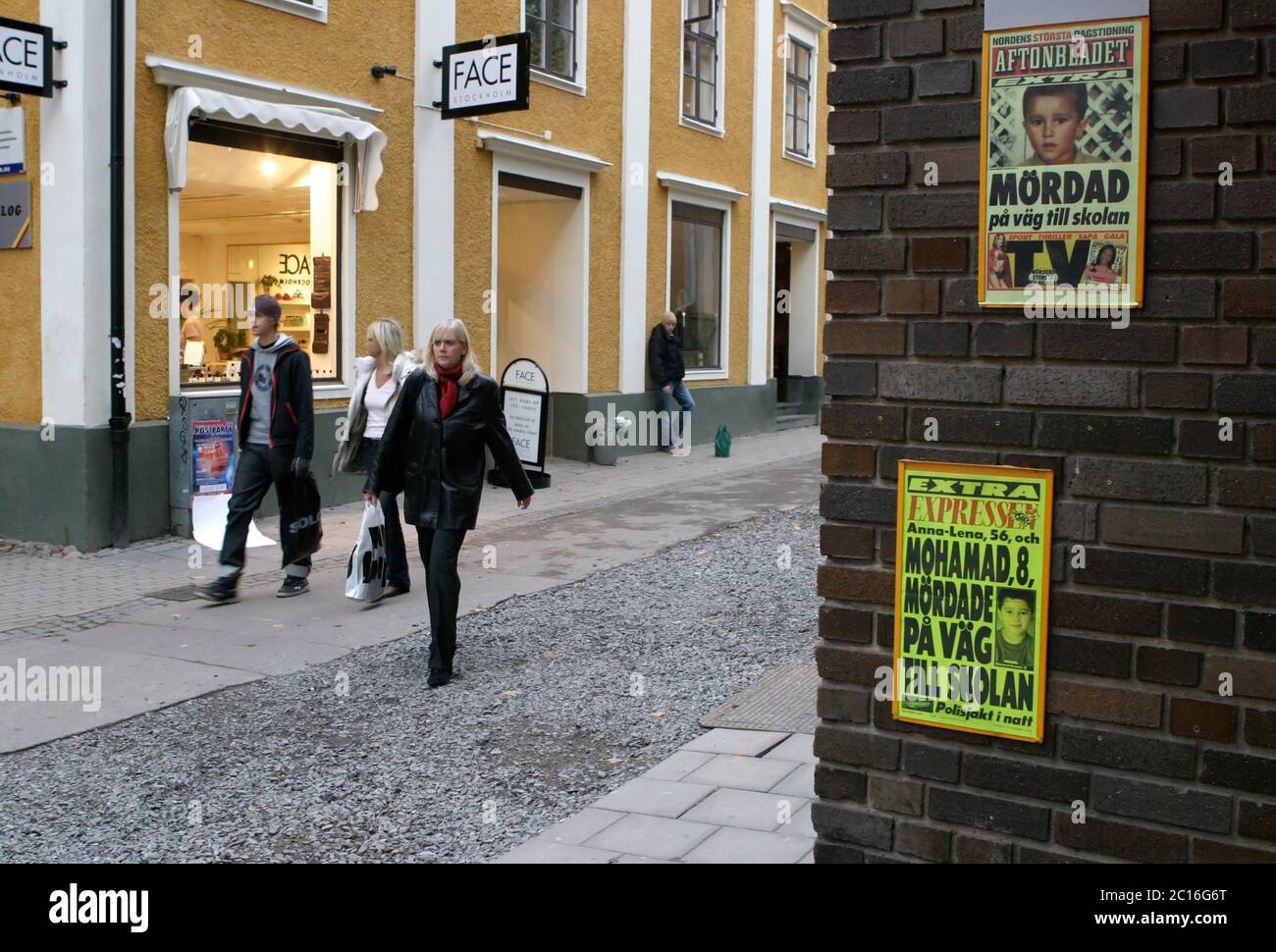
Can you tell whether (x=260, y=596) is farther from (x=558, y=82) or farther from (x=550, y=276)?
(x=558, y=82)

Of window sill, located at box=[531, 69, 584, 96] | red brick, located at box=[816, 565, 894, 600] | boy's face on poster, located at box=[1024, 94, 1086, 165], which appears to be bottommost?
red brick, located at box=[816, 565, 894, 600]

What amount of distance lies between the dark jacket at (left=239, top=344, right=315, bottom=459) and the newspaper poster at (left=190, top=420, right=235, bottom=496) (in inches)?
81.5

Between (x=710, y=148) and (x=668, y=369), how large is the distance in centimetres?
356

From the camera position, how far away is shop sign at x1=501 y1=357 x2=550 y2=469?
1160 cm

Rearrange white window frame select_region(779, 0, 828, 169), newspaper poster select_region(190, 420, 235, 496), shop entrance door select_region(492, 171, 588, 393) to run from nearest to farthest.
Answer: newspaper poster select_region(190, 420, 235, 496)
shop entrance door select_region(492, 171, 588, 393)
white window frame select_region(779, 0, 828, 169)

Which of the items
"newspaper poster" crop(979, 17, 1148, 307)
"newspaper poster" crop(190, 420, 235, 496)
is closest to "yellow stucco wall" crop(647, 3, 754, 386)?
"newspaper poster" crop(190, 420, 235, 496)

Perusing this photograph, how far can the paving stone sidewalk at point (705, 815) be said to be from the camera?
13.8 feet

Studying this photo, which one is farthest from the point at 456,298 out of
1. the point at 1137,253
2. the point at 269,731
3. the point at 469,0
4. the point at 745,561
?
the point at 1137,253

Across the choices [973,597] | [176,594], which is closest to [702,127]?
[176,594]

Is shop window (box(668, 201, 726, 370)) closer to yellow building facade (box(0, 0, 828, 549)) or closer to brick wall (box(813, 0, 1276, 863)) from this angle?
yellow building facade (box(0, 0, 828, 549))

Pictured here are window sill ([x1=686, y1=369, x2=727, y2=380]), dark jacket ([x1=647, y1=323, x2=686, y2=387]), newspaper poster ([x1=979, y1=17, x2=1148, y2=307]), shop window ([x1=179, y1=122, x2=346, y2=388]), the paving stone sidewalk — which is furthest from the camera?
window sill ([x1=686, y1=369, x2=727, y2=380])

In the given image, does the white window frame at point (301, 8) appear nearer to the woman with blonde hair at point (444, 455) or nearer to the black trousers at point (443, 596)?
the woman with blonde hair at point (444, 455)

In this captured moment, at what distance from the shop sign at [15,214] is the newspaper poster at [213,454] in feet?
6.07

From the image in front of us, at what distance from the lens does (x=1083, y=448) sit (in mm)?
3049
